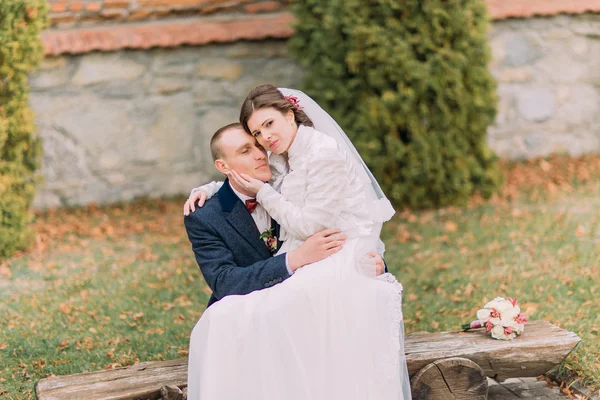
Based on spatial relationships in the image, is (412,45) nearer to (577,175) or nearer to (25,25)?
(577,175)

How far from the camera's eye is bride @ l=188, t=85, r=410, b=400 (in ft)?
10.7

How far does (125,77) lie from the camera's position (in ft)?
26.0

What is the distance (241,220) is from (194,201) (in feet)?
0.84

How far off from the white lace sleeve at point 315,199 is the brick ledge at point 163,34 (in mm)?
4330

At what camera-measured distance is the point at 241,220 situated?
3.62 meters

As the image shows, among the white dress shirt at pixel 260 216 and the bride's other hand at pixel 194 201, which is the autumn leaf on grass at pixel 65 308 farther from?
the white dress shirt at pixel 260 216

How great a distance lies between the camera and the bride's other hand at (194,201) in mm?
3631

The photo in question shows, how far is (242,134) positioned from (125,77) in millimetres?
4740

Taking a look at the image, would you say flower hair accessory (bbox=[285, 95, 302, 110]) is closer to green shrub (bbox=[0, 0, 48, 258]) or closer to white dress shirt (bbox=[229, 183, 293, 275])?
white dress shirt (bbox=[229, 183, 293, 275])

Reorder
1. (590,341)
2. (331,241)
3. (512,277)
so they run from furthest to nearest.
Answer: (512,277), (590,341), (331,241)

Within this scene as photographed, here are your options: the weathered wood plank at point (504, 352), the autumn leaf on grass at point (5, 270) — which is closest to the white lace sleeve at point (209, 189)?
the weathered wood plank at point (504, 352)

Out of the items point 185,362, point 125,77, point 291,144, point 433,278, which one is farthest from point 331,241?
point 125,77

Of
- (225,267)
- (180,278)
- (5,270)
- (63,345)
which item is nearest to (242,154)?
(225,267)

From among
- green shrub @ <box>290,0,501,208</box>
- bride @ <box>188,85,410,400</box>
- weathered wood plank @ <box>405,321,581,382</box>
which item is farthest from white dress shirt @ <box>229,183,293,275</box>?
green shrub @ <box>290,0,501,208</box>
